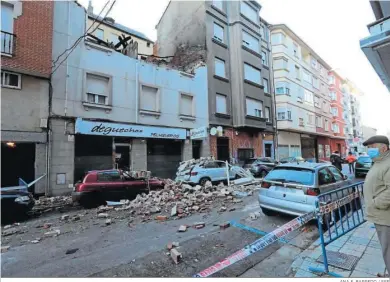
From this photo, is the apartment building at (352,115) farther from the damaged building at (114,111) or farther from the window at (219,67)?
the damaged building at (114,111)

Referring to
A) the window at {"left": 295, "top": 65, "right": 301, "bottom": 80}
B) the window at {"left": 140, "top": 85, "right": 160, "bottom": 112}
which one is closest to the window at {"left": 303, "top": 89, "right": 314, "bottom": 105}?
the window at {"left": 295, "top": 65, "right": 301, "bottom": 80}

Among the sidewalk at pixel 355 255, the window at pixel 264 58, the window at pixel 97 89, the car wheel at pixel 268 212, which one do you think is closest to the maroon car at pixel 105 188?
the window at pixel 97 89

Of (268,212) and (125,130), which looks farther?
(125,130)

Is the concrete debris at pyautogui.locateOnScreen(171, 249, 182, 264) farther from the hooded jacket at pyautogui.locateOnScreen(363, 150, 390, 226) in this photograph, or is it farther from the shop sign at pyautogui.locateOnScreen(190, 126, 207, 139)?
the shop sign at pyautogui.locateOnScreen(190, 126, 207, 139)

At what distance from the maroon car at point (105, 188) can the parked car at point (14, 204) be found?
61.0 inches

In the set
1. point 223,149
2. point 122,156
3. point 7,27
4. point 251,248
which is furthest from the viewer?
point 223,149

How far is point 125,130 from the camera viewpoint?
39.9 ft

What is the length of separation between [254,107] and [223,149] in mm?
5157

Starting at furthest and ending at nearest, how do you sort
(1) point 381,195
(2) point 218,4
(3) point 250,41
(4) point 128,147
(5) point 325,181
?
(3) point 250,41
(2) point 218,4
(4) point 128,147
(5) point 325,181
(1) point 381,195

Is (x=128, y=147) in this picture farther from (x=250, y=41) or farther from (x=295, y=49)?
(x=295, y=49)

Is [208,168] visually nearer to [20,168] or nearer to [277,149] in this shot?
[20,168]

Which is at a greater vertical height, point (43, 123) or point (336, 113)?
point (336, 113)

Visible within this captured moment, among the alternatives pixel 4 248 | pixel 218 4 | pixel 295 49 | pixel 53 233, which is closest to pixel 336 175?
pixel 53 233

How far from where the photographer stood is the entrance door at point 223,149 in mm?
16828
